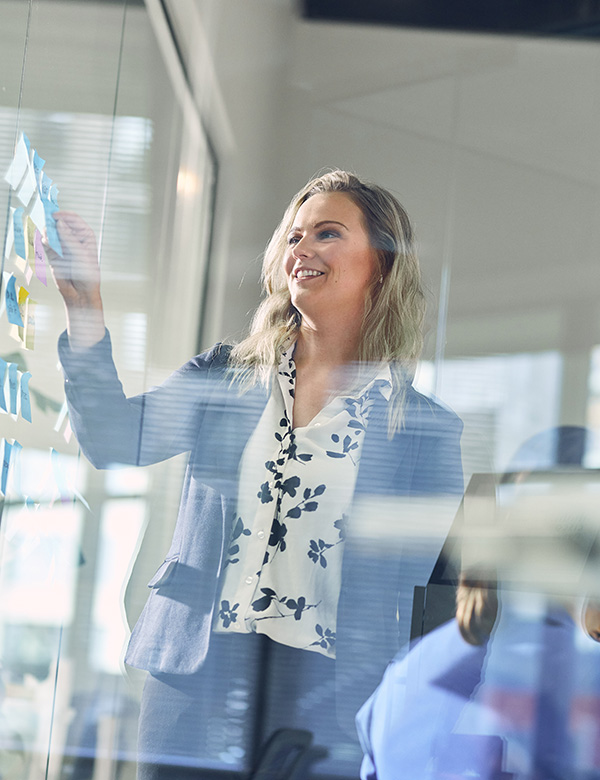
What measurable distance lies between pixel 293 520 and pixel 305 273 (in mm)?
358

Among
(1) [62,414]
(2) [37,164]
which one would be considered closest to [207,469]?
(1) [62,414]

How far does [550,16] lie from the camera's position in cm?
122

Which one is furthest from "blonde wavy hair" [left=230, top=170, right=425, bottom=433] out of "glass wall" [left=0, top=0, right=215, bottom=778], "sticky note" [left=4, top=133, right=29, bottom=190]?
"sticky note" [left=4, top=133, right=29, bottom=190]

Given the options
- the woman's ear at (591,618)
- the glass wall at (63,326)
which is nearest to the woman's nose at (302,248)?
the glass wall at (63,326)

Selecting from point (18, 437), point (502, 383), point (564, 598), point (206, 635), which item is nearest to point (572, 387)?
point (502, 383)

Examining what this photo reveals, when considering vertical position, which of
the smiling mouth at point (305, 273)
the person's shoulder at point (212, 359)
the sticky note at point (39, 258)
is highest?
the smiling mouth at point (305, 273)

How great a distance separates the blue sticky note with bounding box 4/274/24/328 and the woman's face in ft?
1.41

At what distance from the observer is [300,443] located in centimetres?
118

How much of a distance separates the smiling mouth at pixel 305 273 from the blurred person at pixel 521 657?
0.38 metres

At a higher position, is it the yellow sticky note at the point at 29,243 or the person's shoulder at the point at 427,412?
the yellow sticky note at the point at 29,243

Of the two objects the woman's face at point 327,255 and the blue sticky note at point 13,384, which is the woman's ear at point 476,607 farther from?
the blue sticky note at point 13,384

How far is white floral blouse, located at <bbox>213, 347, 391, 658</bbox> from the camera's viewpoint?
1146mm

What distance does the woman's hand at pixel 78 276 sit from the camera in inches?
48.8

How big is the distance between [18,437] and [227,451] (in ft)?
1.12
